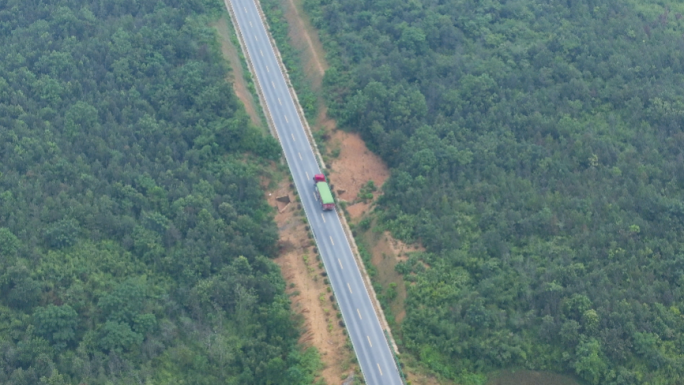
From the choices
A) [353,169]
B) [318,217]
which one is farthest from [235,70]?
[318,217]

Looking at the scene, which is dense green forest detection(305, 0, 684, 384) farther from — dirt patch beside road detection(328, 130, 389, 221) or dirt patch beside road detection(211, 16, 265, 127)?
dirt patch beside road detection(211, 16, 265, 127)

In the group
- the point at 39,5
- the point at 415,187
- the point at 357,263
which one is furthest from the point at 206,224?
the point at 39,5

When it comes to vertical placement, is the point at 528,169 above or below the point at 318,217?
above

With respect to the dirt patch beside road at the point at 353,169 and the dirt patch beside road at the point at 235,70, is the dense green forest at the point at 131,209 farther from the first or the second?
the dirt patch beside road at the point at 353,169

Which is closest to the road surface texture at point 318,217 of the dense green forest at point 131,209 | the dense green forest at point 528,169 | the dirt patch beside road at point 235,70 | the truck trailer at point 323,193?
the truck trailer at point 323,193

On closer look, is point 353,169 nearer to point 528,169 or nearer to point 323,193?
point 323,193

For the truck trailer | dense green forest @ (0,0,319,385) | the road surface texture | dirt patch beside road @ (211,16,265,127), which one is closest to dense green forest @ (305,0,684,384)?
the road surface texture
